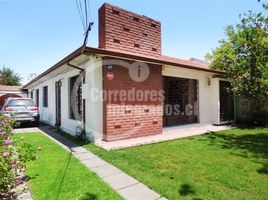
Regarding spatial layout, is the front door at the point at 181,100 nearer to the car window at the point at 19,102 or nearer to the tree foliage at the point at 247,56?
the tree foliage at the point at 247,56

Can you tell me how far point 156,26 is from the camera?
1045 cm

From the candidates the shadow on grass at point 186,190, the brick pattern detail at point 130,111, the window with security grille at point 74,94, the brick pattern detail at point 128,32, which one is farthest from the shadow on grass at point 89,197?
the window with security grille at point 74,94

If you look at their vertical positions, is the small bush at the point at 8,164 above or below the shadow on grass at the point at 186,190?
above

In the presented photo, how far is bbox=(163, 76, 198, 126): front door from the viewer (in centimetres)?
1211

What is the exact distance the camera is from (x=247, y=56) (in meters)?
12.1

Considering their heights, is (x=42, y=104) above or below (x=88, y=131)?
above

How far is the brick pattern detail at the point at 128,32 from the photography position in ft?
27.9

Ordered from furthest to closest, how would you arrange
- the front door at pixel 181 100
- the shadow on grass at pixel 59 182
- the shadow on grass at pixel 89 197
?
the front door at pixel 181 100, the shadow on grass at pixel 59 182, the shadow on grass at pixel 89 197

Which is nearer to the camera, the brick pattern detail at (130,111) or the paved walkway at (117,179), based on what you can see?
the paved walkway at (117,179)

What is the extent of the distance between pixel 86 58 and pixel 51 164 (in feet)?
14.1

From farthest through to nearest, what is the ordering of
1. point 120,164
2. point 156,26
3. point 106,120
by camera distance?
point 156,26, point 106,120, point 120,164

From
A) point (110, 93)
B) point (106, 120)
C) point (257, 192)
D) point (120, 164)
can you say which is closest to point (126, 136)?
point (106, 120)

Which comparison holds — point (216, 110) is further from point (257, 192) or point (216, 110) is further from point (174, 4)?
point (257, 192)

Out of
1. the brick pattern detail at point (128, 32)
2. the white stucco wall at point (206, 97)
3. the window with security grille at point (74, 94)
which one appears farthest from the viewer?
the white stucco wall at point (206, 97)
